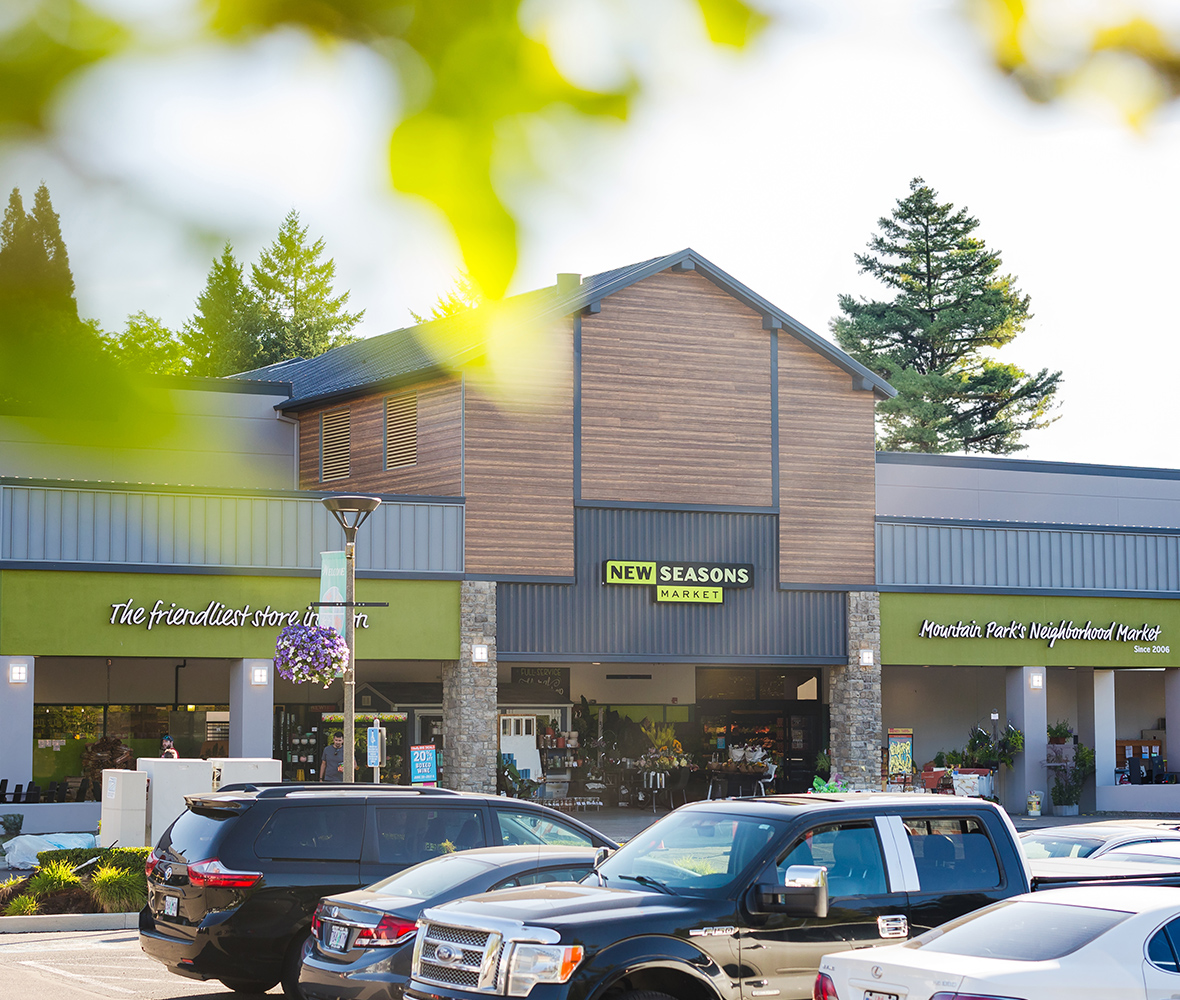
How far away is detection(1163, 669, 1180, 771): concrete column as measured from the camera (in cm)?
3469

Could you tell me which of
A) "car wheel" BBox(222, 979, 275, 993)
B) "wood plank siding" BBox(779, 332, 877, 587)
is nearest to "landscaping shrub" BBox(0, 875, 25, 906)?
"car wheel" BBox(222, 979, 275, 993)

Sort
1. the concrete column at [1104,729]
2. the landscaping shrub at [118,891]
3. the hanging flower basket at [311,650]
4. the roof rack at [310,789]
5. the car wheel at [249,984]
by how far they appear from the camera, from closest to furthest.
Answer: the car wheel at [249,984] < the roof rack at [310,789] < the landscaping shrub at [118,891] < the hanging flower basket at [311,650] < the concrete column at [1104,729]

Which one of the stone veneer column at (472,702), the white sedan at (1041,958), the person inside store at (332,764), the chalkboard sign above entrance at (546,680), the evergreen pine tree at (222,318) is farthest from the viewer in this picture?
the chalkboard sign above entrance at (546,680)

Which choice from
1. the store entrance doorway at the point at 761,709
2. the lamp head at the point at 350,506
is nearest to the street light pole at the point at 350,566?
the lamp head at the point at 350,506

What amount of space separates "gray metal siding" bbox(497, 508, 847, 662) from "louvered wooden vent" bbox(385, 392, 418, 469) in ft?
11.2

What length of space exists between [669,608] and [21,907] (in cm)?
1579

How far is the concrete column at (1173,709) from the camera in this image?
3469cm

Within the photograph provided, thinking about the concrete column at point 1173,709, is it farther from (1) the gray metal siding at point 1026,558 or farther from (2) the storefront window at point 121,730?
(2) the storefront window at point 121,730

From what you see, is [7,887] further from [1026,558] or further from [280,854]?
[1026,558]

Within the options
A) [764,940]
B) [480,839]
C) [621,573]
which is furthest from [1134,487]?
[764,940]

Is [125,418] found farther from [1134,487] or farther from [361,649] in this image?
[1134,487]

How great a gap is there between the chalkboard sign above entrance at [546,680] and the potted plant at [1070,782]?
1134 centimetres

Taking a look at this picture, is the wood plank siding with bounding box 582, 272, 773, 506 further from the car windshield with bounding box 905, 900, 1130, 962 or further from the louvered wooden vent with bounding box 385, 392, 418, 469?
the car windshield with bounding box 905, 900, 1130, 962

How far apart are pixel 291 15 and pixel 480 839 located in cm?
1122
